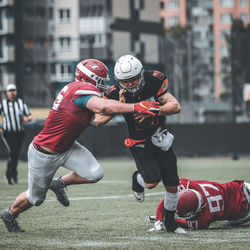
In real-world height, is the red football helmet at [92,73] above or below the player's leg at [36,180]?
above

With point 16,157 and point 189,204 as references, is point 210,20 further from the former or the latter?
point 189,204

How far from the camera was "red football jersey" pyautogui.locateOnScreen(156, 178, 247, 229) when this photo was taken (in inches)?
286

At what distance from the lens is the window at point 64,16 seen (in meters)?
59.2

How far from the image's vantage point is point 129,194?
38.1 ft

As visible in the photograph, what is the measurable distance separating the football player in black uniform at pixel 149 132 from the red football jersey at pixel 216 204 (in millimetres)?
290

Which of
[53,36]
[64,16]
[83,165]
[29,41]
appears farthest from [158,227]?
[53,36]

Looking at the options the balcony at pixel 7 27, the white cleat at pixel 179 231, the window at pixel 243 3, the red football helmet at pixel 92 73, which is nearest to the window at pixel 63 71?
the balcony at pixel 7 27

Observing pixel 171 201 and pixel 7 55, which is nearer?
pixel 171 201

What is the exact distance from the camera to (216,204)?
7301 millimetres

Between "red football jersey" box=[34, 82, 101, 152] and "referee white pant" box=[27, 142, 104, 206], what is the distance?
0.10 m

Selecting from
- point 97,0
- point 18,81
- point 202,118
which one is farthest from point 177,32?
point 18,81

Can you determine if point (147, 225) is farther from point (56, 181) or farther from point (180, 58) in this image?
point (180, 58)

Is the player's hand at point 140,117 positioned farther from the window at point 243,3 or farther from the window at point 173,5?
the window at point 173,5

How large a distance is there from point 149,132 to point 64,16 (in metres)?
53.1
